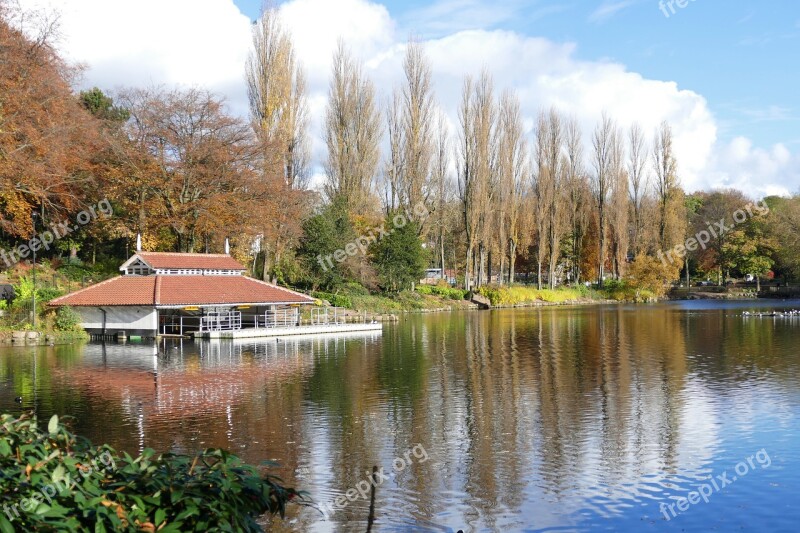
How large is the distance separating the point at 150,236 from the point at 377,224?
16298 millimetres

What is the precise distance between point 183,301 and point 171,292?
2.41ft

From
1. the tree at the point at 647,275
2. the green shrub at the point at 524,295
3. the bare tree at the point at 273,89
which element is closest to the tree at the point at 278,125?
the bare tree at the point at 273,89

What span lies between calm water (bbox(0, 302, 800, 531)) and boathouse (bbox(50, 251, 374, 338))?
259 cm

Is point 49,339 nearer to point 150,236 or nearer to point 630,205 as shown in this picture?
point 150,236

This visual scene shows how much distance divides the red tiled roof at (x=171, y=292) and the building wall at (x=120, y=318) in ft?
1.95

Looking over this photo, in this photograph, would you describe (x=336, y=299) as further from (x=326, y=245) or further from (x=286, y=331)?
(x=286, y=331)

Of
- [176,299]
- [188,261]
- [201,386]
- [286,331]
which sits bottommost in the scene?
[201,386]

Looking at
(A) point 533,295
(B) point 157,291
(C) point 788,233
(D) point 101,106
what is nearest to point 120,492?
(B) point 157,291

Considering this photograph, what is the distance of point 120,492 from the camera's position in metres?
4.05

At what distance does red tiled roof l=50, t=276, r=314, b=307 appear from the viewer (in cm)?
2741

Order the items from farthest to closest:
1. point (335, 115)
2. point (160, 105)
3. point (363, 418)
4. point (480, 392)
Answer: point (335, 115), point (160, 105), point (480, 392), point (363, 418)

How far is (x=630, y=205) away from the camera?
200ft

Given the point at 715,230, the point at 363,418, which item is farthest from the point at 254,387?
the point at 715,230

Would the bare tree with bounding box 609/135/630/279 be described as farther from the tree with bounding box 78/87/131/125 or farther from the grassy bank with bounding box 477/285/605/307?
the tree with bounding box 78/87/131/125
